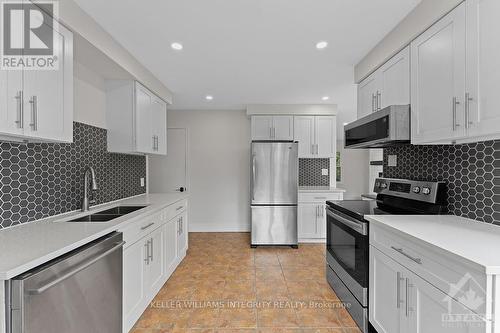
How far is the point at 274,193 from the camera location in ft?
13.3

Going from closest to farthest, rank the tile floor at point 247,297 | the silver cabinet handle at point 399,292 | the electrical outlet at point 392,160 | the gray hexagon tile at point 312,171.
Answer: the silver cabinet handle at point 399,292, the tile floor at point 247,297, the electrical outlet at point 392,160, the gray hexagon tile at point 312,171

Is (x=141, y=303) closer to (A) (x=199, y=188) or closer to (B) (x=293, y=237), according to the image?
(B) (x=293, y=237)

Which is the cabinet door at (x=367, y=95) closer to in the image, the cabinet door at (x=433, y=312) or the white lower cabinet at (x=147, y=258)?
the cabinet door at (x=433, y=312)

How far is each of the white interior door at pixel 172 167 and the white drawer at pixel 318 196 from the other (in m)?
2.27

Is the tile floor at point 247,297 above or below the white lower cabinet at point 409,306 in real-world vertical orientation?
below

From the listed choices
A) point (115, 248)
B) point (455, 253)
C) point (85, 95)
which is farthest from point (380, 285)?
point (85, 95)

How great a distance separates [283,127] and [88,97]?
9.70 ft

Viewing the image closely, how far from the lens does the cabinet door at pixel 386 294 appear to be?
1.51 m

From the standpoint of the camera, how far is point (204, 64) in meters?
2.74

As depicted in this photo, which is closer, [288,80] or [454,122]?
[454,122]

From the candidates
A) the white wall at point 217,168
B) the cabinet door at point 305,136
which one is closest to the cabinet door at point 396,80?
the cabinet door at point 305,136

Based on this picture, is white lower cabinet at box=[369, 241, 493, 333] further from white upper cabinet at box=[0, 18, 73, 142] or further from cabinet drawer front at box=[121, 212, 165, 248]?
white upper cabinet at box=[0, 18, 73, 142]

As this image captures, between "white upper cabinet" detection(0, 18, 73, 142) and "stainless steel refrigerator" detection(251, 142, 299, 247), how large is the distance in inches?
108

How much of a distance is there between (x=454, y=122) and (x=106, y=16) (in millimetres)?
2494
